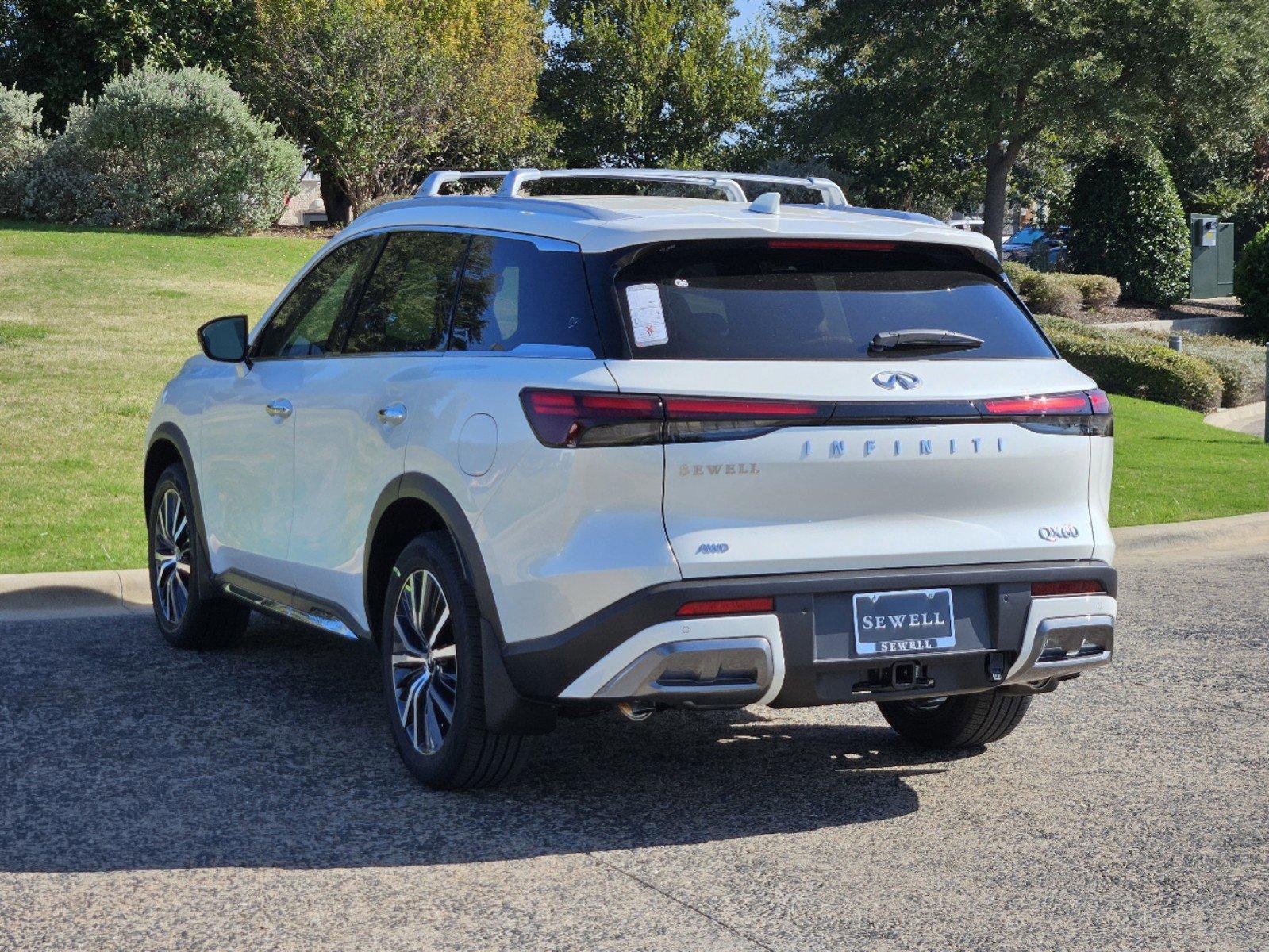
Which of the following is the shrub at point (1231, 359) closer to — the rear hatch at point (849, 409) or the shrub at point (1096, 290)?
the shrub at point (1096, 290)

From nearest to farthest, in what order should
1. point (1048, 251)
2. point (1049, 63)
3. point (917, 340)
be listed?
point (917, 340) → point (1049, 63) → point (1048, 251)

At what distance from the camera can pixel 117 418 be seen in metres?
13.3

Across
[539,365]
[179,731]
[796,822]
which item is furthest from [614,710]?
[179,731]

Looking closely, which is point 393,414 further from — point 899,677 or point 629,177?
point 899,677

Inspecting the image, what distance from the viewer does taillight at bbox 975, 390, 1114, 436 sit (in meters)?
4.68

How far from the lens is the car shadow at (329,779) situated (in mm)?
4586

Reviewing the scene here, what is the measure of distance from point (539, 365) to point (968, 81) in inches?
1148

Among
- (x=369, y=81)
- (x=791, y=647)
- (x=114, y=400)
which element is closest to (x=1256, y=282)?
(x=369, y=81)

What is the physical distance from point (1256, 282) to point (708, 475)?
1152 inches

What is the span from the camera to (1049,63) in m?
30.8

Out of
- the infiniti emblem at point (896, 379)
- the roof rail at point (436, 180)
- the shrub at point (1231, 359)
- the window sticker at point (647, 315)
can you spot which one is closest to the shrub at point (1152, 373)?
the shrub at point (1231, 359)

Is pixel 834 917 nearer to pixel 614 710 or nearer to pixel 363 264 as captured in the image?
pixel 614 710

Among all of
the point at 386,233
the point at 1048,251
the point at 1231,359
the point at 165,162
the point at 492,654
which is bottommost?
the point at 1231,359

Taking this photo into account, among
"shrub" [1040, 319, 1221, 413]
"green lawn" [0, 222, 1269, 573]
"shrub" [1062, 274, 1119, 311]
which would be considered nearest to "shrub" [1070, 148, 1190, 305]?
"shrub" [1062, 274, 1119, 311]
